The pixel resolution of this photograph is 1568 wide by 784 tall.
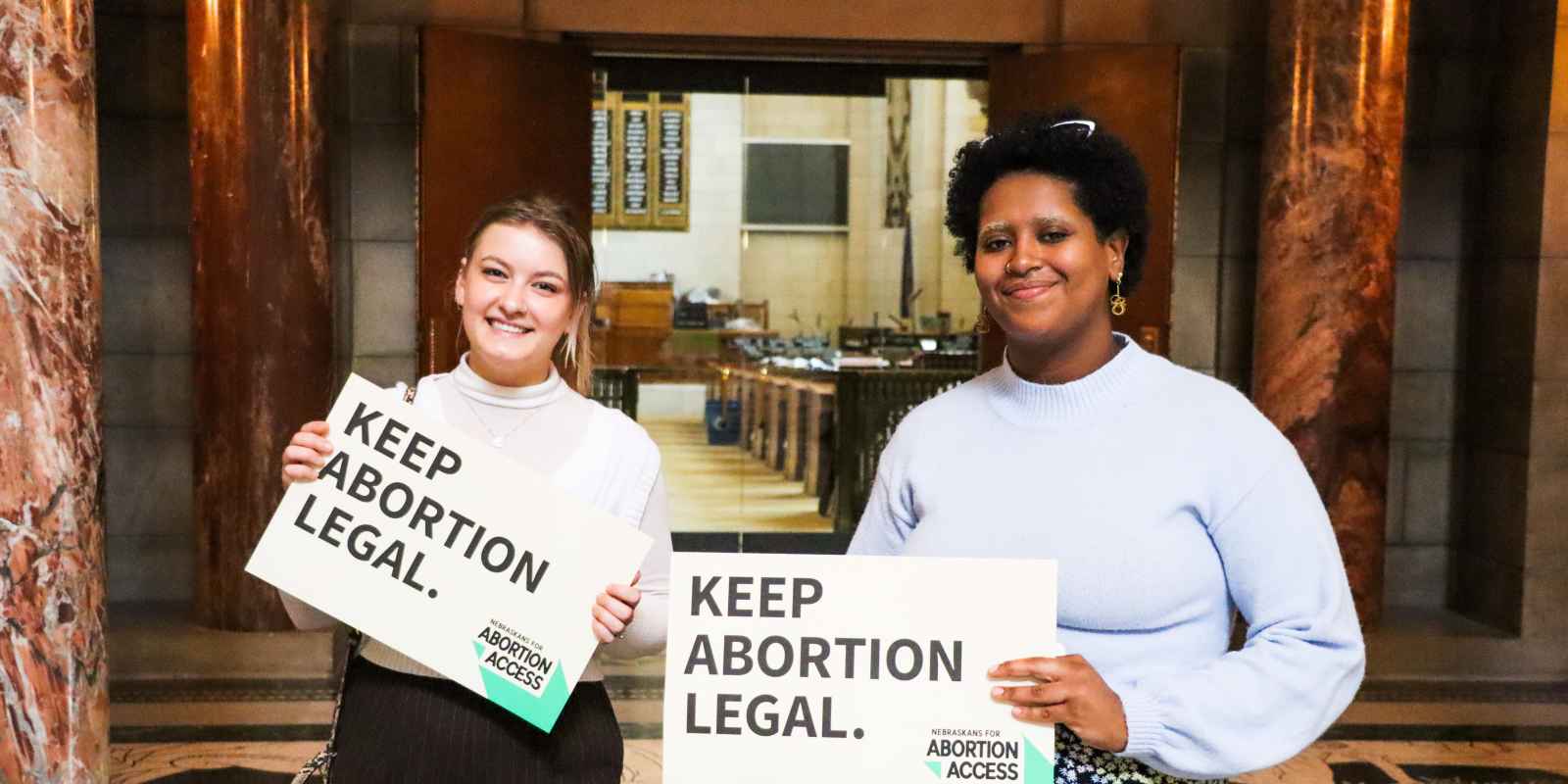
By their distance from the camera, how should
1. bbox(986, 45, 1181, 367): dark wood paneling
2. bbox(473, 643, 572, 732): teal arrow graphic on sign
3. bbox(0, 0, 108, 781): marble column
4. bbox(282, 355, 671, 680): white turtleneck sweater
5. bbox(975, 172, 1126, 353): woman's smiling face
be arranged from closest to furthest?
bbox(975, 172, 1126, 353): woman's smiling face < bbox(473, 643, 572, 732): teal arrow graphic on sign < bbox(282, 355, 671, 680): white turtleneck sweater < bbox(0, 0, 108, 781): marble column < bbox(986, 45, 1181, 367): dark wood paneling

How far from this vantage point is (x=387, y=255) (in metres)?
6.07

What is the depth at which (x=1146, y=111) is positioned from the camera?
574 centimetres

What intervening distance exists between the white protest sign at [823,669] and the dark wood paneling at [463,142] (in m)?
4.15

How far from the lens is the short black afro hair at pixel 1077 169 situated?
1684 mm

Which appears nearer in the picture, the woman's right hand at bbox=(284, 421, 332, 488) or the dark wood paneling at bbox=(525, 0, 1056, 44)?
the woman's right hand at bbox=(284, 421, 332, 488)

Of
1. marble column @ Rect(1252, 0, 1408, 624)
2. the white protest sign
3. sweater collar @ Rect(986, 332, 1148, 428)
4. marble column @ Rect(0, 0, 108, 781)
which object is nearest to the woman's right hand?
the white protest sign

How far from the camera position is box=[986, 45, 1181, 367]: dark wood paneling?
572 cm

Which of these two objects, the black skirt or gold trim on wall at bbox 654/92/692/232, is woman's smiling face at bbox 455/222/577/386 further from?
gold trim on wall at bbox 654/92/692/232

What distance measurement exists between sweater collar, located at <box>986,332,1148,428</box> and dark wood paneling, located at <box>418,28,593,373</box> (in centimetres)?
415

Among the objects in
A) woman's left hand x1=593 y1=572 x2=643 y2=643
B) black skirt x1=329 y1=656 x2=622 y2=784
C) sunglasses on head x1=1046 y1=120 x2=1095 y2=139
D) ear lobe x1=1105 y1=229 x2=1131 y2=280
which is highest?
sunglasses on head x1=1046 y1=120 x2=1095 y2=139

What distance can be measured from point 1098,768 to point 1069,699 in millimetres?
145

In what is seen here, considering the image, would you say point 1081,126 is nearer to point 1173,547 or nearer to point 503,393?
point 1173,547

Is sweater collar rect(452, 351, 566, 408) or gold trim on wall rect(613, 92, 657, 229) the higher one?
gold trim on wall rect(613, 92, 657, 229)

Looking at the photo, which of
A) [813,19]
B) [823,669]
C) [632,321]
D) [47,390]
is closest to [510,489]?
[823,669]
